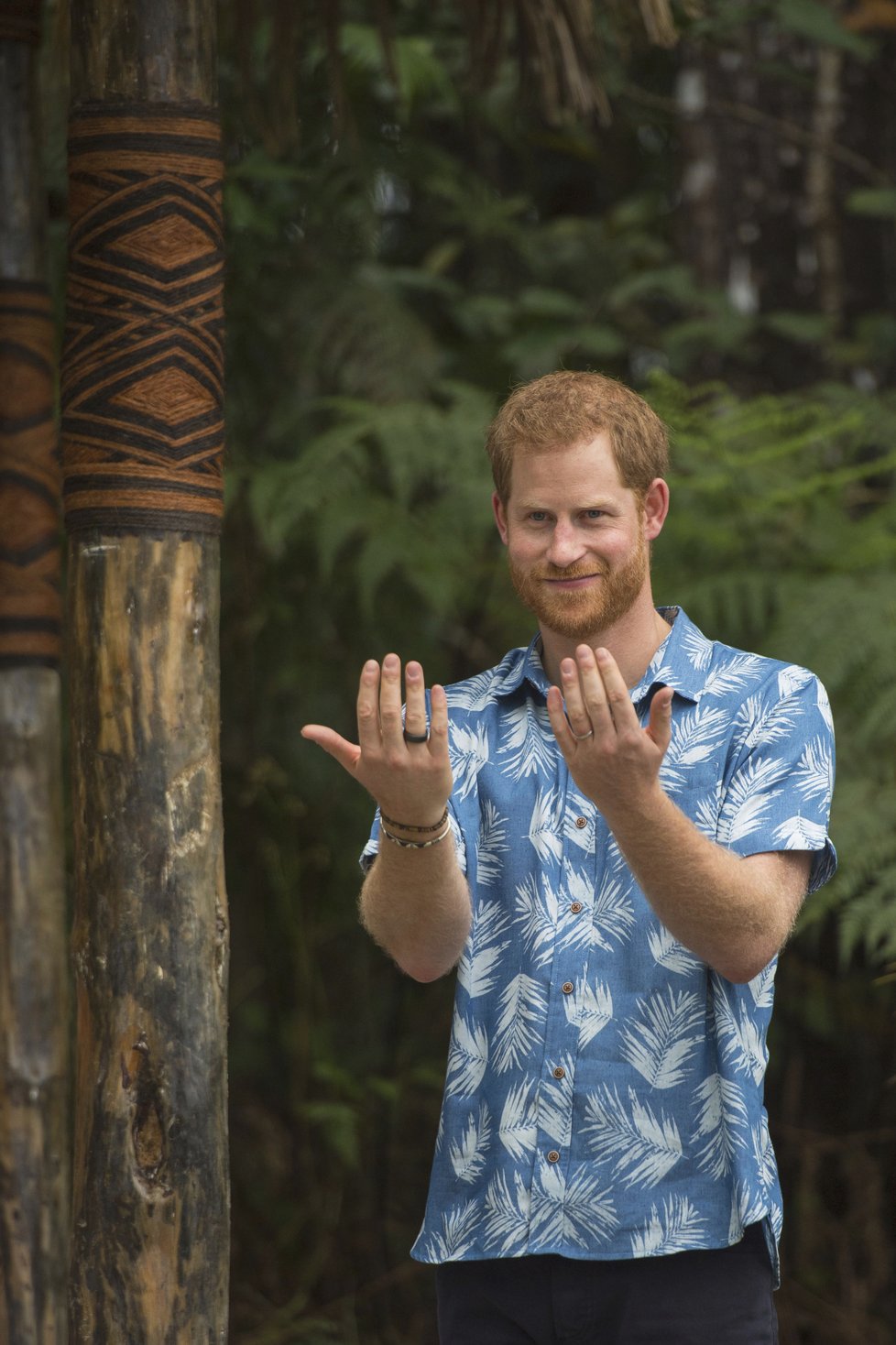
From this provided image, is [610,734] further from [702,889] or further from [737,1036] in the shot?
[737,1036]

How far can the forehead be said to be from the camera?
6.78 feet

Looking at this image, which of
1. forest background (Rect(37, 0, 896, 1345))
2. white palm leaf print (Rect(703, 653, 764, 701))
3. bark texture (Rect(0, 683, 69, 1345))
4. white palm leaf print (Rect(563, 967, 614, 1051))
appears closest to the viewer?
white palm leaf print (Rect(563, 967, 614, 1051))

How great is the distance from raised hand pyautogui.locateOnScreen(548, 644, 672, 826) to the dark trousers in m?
0.65

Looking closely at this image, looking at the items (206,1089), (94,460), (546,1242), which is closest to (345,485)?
(94,460)

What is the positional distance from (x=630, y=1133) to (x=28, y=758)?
162cm

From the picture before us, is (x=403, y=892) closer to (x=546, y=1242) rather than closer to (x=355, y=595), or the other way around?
(x=546, y=1242)

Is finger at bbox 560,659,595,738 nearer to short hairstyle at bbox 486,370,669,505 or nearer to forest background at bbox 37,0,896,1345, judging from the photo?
short hairstyle at bbox 486,370,669,505

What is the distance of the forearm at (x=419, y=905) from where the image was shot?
1.98 m

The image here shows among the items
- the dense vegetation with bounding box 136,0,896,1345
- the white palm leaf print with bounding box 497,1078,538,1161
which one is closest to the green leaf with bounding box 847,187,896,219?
the dense vegetation with bounding box 136,0,896,1345

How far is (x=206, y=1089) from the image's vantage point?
228cm

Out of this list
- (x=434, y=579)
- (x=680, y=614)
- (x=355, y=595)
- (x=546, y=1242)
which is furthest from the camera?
(x=355, y=595)

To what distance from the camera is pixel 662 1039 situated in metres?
2.03

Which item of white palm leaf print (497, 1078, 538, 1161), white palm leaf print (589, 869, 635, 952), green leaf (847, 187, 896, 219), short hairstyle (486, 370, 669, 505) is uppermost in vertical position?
green leaf (847, 187, 896, 219)

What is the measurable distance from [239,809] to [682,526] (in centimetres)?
153
